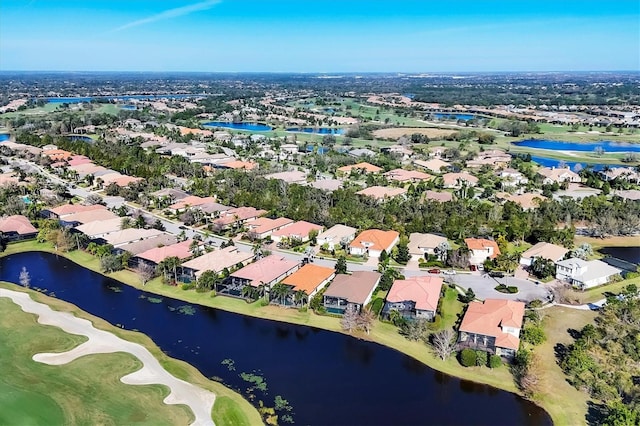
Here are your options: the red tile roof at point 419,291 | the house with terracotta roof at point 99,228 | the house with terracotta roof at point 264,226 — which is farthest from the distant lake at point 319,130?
the red tile roof at point 419,291

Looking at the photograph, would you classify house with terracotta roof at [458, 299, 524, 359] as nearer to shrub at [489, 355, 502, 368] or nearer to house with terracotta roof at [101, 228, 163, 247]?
shrub at [489, 355, 502, 368]

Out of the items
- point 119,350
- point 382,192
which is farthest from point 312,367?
point 382,192

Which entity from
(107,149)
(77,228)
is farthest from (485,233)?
(107,149)

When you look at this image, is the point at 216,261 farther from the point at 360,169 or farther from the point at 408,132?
the point at 408,132

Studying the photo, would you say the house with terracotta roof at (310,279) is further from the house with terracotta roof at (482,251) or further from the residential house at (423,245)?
the house with terracotta roof at (482,251)

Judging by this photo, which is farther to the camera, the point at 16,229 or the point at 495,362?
the point at 16,229

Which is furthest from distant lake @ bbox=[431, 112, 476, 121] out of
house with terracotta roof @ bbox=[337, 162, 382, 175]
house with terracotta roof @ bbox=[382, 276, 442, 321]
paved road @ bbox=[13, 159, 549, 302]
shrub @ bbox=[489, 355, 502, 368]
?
shrub @ bbox=[489, 355, 502, 368]
